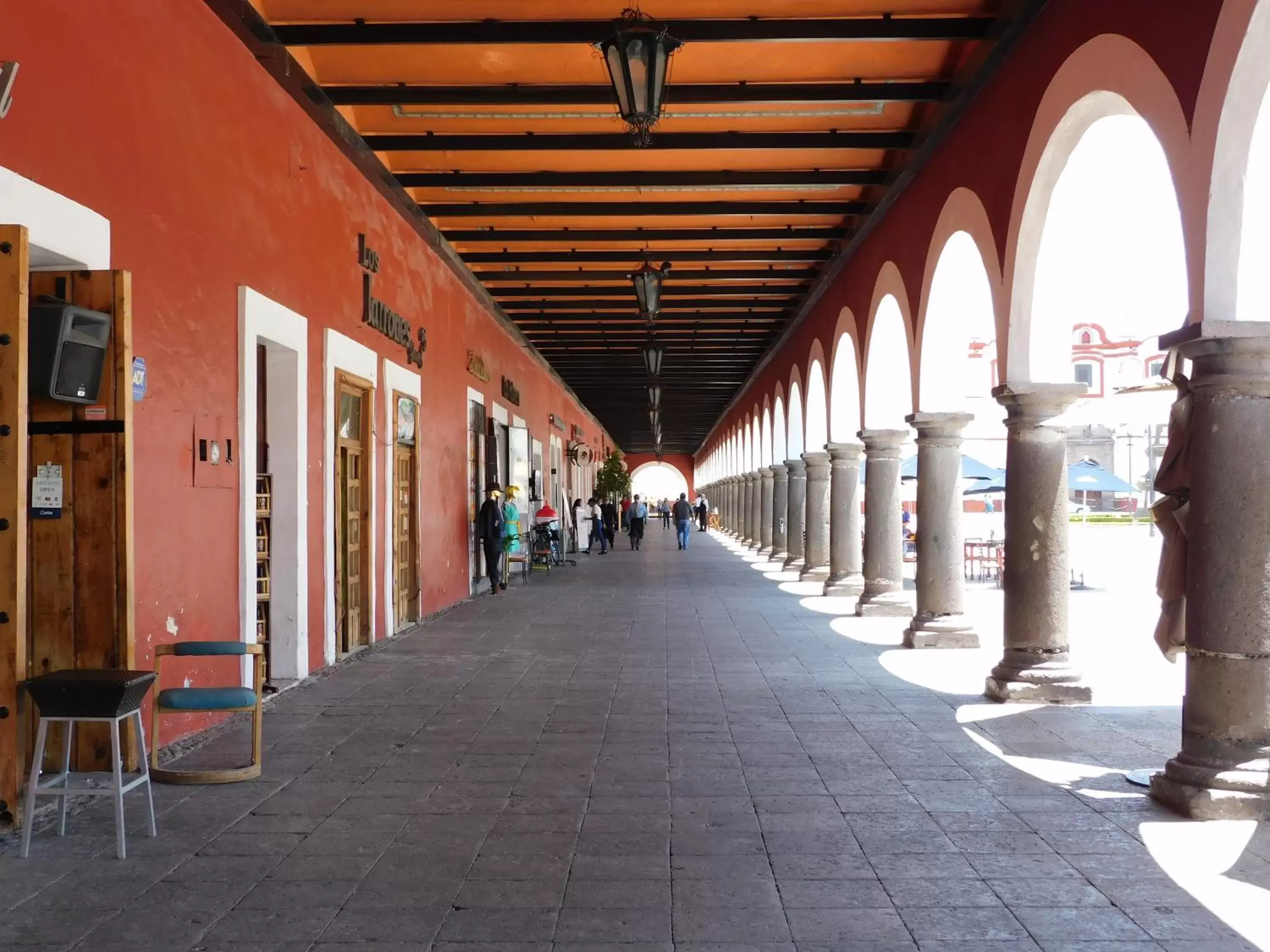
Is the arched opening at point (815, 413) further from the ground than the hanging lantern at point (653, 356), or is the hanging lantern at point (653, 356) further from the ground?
the hanging lantern at point (653, 356)

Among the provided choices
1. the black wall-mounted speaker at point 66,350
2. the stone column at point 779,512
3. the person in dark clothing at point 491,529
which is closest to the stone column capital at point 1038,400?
the black wall-mounted speaker at point 66,350

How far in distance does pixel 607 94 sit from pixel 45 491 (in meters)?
4.21

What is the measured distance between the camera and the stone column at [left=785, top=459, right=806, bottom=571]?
725 inches

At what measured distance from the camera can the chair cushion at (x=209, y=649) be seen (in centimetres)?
495

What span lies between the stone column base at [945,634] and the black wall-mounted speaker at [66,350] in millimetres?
6382

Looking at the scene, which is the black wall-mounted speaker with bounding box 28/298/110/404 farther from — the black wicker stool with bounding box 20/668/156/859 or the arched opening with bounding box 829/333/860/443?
the arched opening with bounding box 829/333/860/443

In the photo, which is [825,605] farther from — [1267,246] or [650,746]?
[1267,246]

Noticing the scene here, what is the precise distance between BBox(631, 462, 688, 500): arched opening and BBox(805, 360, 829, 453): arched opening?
51598 mm

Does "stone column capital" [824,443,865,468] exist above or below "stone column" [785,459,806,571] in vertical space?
above

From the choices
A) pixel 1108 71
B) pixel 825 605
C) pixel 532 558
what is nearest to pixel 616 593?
pixel 825 605

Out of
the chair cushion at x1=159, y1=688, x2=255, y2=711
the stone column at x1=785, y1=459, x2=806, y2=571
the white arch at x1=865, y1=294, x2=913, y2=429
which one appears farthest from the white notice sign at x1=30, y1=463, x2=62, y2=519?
the stone column at x1=785, y1=459, x2=806, y2=571

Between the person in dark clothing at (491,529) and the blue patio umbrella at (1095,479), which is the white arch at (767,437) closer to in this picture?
the blue patio umbrella at (1095,479)

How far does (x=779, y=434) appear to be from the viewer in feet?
66.7

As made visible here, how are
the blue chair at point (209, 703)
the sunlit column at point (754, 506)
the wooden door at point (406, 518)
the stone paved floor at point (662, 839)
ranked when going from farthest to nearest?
the sunlit column at point (754, 506) → the wooden door at point (406, 518) → the blue chair at point (209, 703) → the stone paved floor at point (662, 839)
